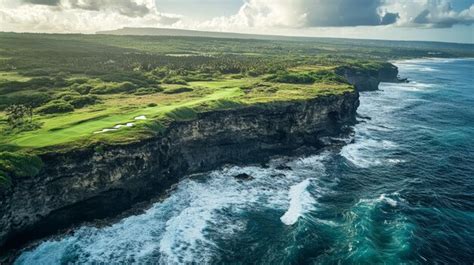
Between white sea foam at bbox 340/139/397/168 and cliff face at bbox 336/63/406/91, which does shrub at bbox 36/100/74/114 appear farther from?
cliff face at bbox 336/63/406/91

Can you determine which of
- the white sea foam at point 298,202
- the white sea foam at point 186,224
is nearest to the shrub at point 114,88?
the white sea foam at point 186,224

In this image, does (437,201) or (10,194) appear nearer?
(10,194)

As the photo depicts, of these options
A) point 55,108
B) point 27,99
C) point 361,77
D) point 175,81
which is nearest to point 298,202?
point 55,108

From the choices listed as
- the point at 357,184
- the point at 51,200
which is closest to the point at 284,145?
the point at 357,184

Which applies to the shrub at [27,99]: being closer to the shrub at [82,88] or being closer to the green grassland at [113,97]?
the green grassland at [113,97]

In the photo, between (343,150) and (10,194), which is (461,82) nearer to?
(343,150)

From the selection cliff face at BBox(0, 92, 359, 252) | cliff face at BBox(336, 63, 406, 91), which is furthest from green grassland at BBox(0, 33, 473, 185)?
cliff face at BBox(336, 63, 406, 91)
